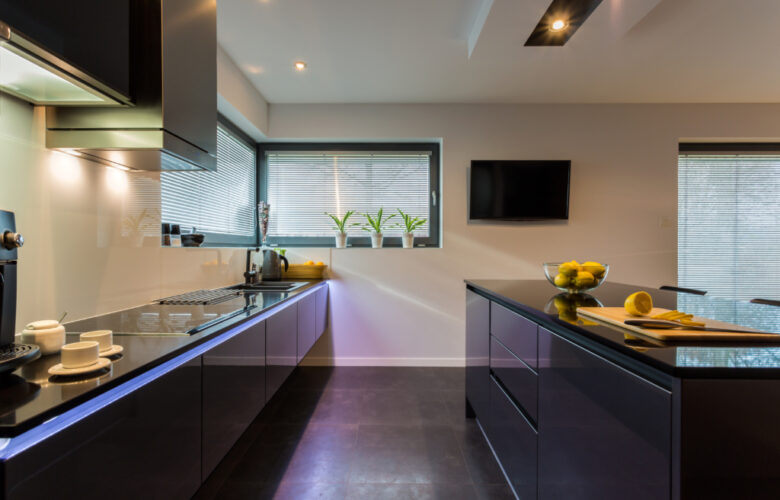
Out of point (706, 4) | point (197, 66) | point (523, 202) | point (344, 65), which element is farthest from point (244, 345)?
point (706, 4)

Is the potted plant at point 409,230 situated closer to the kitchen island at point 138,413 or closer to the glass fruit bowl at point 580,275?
the glass fruit bowl at point 580,275

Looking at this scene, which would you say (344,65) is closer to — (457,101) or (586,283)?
(457,101)

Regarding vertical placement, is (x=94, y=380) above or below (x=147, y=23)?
below

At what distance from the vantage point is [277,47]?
2613mm

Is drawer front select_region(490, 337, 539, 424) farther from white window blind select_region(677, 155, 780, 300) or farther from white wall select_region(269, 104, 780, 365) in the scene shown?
white window blind select_region(677, 155, 780, 300)

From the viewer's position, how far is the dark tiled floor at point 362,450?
5.60ft

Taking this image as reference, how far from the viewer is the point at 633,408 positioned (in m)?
0.78

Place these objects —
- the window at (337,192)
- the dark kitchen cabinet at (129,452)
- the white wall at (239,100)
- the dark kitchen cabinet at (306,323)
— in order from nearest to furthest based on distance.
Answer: the dark kitchen cabinet at (129,452), the dark kitchen cabinet at (306,323), the white wall at (239,100), the window at (337,192)

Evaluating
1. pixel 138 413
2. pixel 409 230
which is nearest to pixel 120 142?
pixel 138 413

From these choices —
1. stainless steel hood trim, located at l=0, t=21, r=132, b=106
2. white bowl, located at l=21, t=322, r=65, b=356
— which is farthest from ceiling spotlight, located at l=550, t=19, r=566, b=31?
white bowl, located at l=21, t=322, r=65, b=356

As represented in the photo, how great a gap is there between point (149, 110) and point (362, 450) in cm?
196

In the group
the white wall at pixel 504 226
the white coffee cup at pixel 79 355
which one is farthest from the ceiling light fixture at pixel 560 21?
the white coffee cup at pixel 79 355

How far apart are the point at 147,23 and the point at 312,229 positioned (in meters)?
2.60

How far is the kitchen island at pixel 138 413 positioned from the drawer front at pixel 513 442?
1.13 metres
